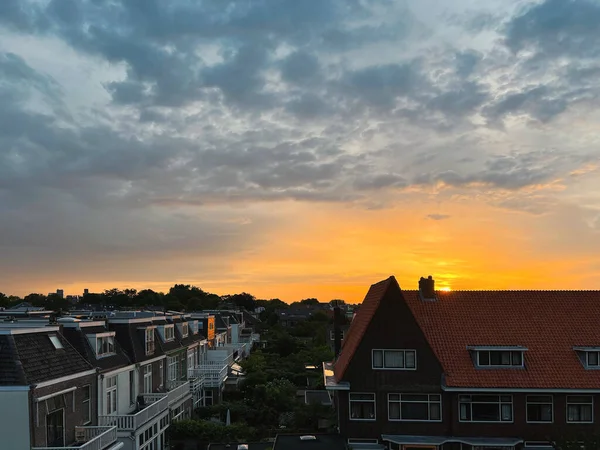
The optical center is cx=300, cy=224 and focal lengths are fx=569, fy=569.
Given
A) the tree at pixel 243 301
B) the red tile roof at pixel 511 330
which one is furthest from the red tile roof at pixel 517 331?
the tree at pixel 243 301

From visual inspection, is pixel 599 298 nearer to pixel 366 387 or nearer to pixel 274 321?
pixel 366 387

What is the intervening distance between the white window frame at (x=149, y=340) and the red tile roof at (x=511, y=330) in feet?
37.5

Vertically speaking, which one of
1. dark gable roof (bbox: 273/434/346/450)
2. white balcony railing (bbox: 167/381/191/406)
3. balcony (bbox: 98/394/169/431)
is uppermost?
balcony (bbox: 98/394/169/431)

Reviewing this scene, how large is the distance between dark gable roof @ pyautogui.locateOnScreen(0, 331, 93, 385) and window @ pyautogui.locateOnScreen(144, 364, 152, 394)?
8524mm

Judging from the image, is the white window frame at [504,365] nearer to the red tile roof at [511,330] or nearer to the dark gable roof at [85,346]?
the red tile roof at [511,330]

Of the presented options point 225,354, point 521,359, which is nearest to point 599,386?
point 521,359

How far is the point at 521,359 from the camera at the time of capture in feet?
93.9

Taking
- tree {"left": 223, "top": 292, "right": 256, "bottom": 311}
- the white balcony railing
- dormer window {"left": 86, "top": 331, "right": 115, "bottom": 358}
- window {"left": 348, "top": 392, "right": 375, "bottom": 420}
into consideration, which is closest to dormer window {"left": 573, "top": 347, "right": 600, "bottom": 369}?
window {"left": 348, "top": 392, "right": 375, "bottom": 420}

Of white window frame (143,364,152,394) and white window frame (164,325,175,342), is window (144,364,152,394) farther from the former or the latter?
white window frame (164,325,175,342)

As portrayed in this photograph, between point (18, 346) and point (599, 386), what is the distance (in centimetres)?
2560

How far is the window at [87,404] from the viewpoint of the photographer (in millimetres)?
24266

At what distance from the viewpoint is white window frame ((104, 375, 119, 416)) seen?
27.0 m

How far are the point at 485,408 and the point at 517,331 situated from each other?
4.87 meters

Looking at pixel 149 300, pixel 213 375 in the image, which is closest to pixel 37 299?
pixel 149 300
